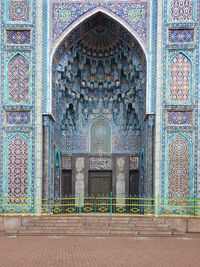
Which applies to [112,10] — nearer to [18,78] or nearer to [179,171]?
[18,78]

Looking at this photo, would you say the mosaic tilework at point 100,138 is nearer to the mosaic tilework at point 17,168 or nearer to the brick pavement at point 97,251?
the mosaic tilework at point 17,168

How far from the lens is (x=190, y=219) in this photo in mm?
9359

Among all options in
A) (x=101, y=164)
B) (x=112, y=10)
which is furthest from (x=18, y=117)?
(x=112, y=10)

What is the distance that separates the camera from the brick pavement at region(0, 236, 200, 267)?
19.3 ft

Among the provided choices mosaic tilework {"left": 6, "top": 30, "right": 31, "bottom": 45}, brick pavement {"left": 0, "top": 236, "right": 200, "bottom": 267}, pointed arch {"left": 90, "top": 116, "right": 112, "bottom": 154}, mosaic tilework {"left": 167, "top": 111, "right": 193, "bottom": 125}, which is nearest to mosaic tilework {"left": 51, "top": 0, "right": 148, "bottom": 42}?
mosaic tilework {"left": 6, "top": 30, "right": 31, "bottom": 45}

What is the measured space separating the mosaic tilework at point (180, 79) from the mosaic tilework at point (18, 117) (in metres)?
4.17

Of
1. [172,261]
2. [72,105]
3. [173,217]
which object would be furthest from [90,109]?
[172,261]

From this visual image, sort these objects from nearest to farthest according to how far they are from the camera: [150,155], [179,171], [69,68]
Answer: [179,171] < [150,155] < [69,68]

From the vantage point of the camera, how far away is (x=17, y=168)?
32.6ft

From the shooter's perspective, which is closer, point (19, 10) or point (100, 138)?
point (19, 10)

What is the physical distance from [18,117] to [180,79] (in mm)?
4792

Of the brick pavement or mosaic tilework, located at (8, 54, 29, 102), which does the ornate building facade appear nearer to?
mosaic tilework, located at (8, 54, 29, 102)

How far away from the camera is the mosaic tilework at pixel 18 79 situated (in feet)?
33.3

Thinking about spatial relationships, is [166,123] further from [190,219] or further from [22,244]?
[22,244]
